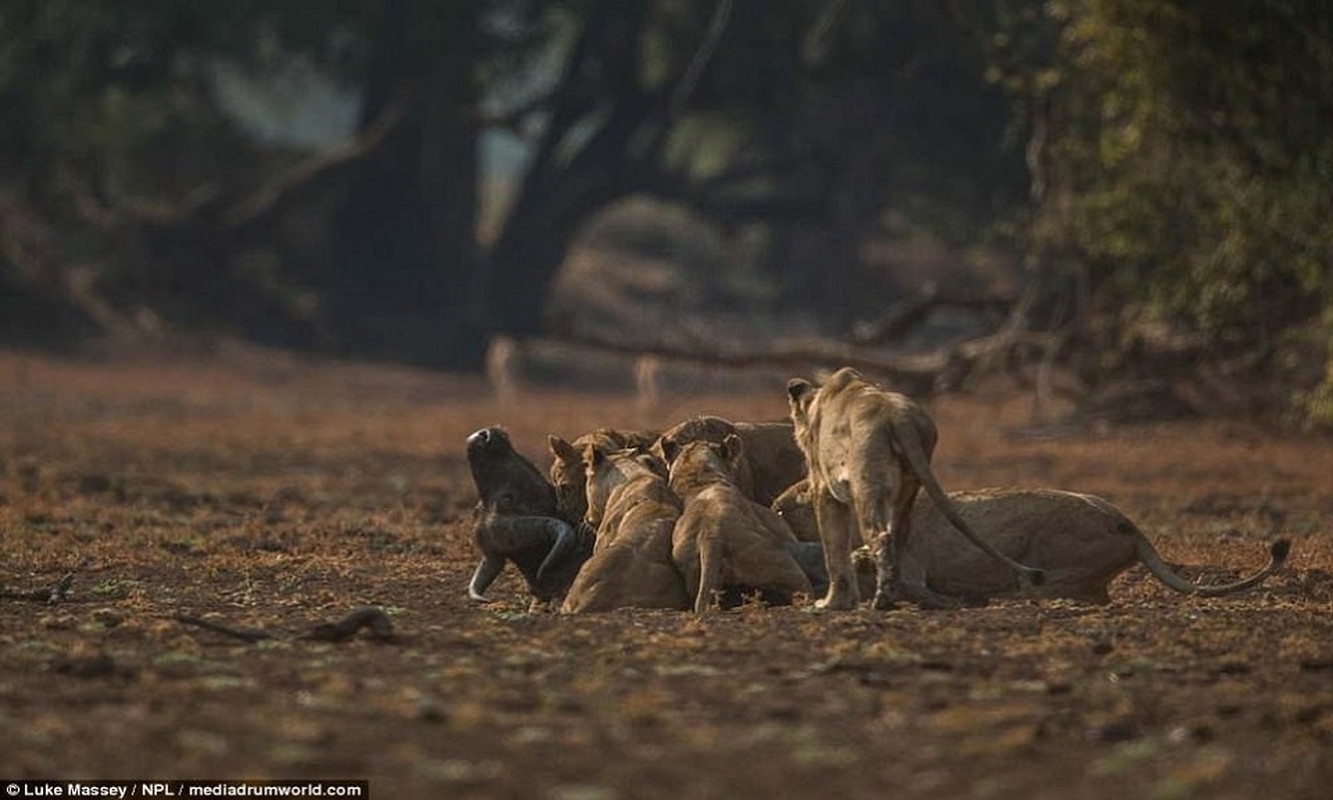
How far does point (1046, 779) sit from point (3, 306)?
33.8 m

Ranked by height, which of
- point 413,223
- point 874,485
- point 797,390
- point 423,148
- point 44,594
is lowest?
point 44,594

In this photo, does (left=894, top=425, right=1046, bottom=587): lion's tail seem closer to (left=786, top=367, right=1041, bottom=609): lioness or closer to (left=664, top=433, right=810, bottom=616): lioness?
(left=786, top=367, right=1041, bottom=609): lioness

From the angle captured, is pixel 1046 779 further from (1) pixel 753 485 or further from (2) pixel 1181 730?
(1) pixel 753 485

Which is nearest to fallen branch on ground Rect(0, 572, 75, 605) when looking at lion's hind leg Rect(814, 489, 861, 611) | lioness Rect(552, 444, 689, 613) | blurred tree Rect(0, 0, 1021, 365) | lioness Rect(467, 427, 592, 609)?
lioness Rect(467, 427, 592, 609)

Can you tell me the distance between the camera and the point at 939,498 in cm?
990

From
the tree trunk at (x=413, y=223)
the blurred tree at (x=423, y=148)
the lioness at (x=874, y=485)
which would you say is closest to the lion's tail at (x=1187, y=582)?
the lioness at (x=874, y=485)

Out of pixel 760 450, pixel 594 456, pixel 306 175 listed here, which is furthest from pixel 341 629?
pixel 306 175

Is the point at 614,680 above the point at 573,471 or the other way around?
the other way around

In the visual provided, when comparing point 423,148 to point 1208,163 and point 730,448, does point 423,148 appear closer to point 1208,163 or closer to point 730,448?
point 1208,163

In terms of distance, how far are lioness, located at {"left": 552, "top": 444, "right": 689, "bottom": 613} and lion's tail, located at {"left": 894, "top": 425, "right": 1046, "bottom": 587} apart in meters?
1.04

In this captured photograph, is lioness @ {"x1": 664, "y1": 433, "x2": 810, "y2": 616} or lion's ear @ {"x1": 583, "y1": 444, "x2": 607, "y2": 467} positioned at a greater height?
lion's ear @ {"x1": 583, "y1": 444, "x2": 607, "y2": 467}

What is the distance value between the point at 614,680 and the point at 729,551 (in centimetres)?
203

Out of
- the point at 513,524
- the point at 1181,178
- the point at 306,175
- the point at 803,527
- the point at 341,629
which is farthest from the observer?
the point at 306,175

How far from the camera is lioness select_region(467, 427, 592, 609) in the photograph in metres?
10.7
